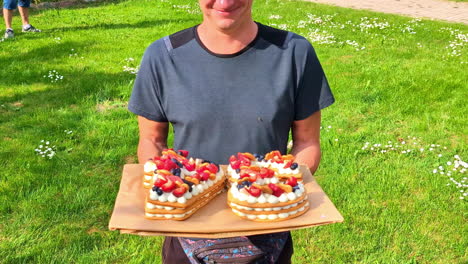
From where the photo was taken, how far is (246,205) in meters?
2.49

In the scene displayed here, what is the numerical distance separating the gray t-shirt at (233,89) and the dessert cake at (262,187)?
83mm

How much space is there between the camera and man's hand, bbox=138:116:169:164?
2633 millimetres

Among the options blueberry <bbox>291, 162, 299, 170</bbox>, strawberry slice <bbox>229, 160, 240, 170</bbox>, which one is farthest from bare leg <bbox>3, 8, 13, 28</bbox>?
blueberry <bbox>291, 162, 299, 170</bbox>

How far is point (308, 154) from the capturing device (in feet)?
8.80

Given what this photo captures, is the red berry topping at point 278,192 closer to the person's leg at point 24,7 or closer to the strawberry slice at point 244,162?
the strawberry slice at point 244,162

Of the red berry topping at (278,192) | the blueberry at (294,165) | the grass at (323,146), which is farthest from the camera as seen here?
the grass at (323,146)

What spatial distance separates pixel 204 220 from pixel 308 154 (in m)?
0.76

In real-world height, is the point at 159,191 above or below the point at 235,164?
below

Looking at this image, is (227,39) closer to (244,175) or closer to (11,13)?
(244,175)

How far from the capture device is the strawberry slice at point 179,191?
2.69 metres

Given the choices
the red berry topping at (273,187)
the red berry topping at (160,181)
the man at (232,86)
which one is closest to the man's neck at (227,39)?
the man at (232,86)

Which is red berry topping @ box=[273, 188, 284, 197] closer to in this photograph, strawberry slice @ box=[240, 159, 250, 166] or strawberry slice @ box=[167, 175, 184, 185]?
strawberry slice @ box=[240, 159, 250, 166]

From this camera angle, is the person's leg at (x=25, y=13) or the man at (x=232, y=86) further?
the person's leg at (x=25, y=13)

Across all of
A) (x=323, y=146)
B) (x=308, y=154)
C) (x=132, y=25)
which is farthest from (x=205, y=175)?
(x=132, y=25)
